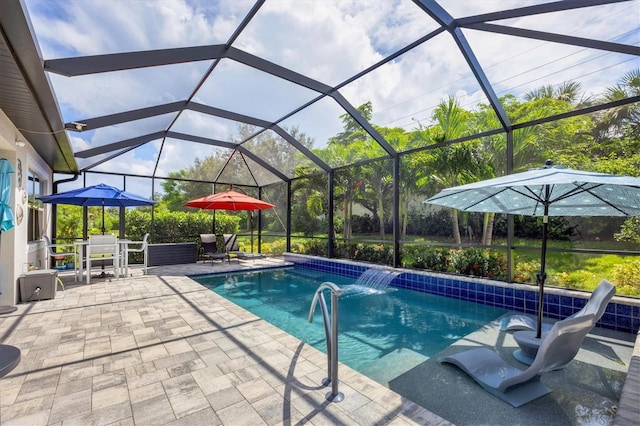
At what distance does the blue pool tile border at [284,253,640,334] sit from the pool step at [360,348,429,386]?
9.80 ft

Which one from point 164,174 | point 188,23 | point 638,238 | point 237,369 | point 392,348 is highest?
point 188,23

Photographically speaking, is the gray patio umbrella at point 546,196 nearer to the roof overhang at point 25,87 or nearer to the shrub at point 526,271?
the shrub at point 526,271

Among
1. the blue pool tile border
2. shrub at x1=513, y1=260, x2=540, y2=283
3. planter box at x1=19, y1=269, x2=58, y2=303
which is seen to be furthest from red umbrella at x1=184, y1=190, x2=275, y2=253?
shrub at x1=513, y1=260, x2=540, y2=283

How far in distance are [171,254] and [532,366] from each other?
34.8 feet

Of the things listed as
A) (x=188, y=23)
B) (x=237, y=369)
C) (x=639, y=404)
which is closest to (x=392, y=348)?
(x=237, y=369)

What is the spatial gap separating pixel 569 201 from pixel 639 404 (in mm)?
2657

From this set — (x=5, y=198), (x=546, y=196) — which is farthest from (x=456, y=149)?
(x=5, y=198)

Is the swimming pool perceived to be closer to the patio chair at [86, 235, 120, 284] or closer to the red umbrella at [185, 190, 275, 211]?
the patio chair at [86, 235, 120, 284]

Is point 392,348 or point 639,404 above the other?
point 639,404

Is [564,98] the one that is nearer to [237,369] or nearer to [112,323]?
[237,369]

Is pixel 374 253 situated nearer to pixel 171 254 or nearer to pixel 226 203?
pixel 226 203

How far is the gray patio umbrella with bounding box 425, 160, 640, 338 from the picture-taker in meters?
2.95

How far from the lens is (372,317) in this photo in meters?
5.63

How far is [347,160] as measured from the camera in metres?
11.3
